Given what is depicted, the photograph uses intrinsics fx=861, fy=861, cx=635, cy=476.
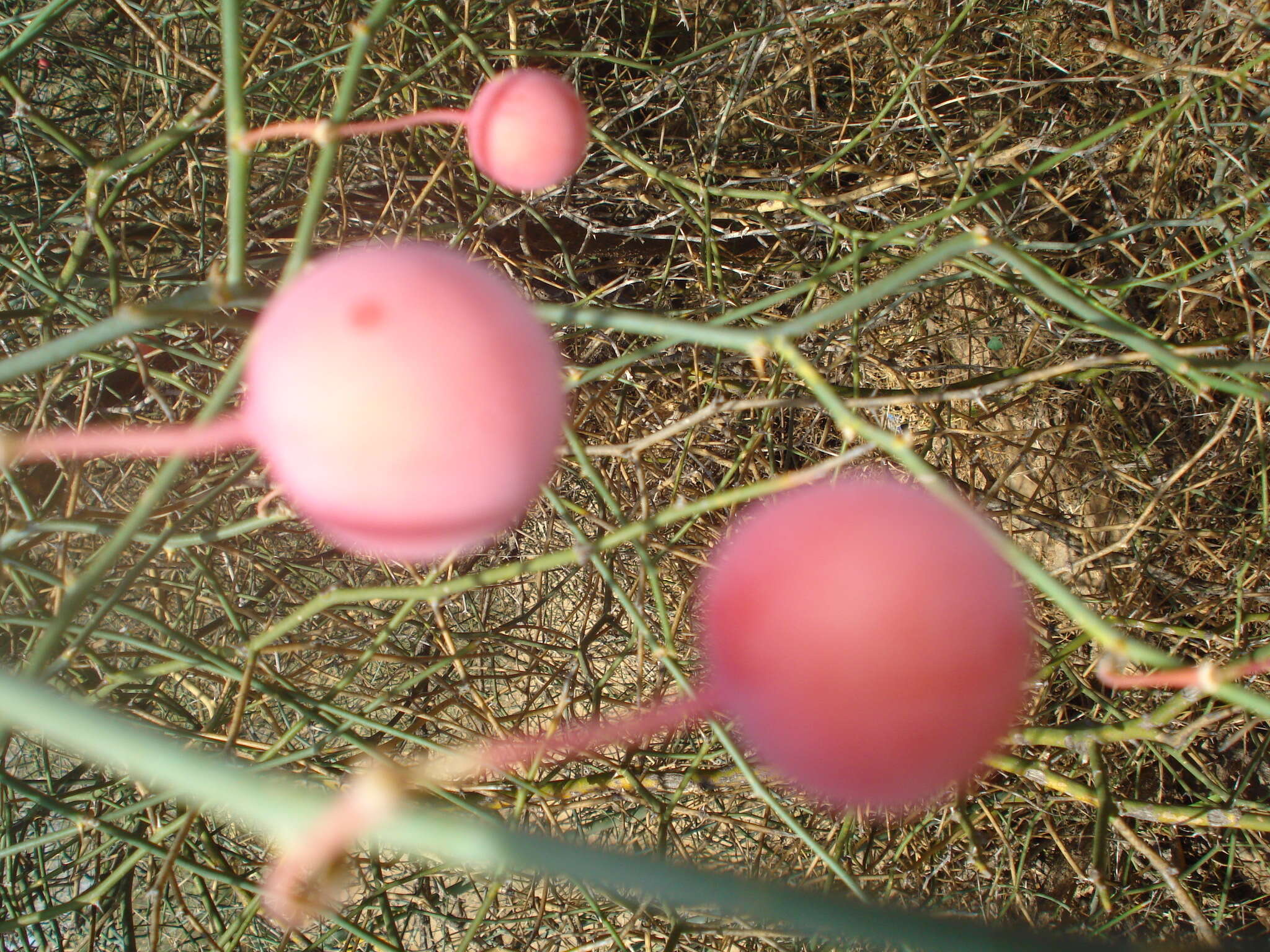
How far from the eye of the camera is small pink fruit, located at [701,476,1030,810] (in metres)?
0.23

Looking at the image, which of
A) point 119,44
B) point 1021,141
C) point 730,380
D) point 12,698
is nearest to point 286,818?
point 12,698

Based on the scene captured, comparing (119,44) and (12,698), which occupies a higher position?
(119,44)

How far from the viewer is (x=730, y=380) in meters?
0.75

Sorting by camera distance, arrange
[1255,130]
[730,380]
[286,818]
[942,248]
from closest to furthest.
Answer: [286,818]
[942,248]
[1255,130]
[730,380]

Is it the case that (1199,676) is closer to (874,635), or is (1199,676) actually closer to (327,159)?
(874,635)

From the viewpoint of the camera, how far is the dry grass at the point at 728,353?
0.63m

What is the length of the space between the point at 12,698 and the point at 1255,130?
0.80 m

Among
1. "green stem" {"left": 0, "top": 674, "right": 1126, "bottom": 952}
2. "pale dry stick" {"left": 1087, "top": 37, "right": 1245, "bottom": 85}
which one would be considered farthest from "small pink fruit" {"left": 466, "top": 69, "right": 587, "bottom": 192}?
"pale dry stick" {"left": 1087, "top": 37, "right": 1245, "bottom": 85}

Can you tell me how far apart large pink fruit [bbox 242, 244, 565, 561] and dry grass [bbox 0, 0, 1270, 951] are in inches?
14.8

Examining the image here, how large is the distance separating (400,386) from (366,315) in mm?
18

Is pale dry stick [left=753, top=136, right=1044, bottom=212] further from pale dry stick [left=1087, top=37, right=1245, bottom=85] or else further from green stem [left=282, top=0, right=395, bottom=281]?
green stem [left=282, top=0, right=395, bottom=281]

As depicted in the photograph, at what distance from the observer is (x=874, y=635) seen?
0.23m

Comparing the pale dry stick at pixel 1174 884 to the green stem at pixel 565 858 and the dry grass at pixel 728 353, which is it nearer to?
the dry grass at pixel 728 353

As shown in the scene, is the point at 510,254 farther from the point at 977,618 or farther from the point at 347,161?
the point at 977,618
